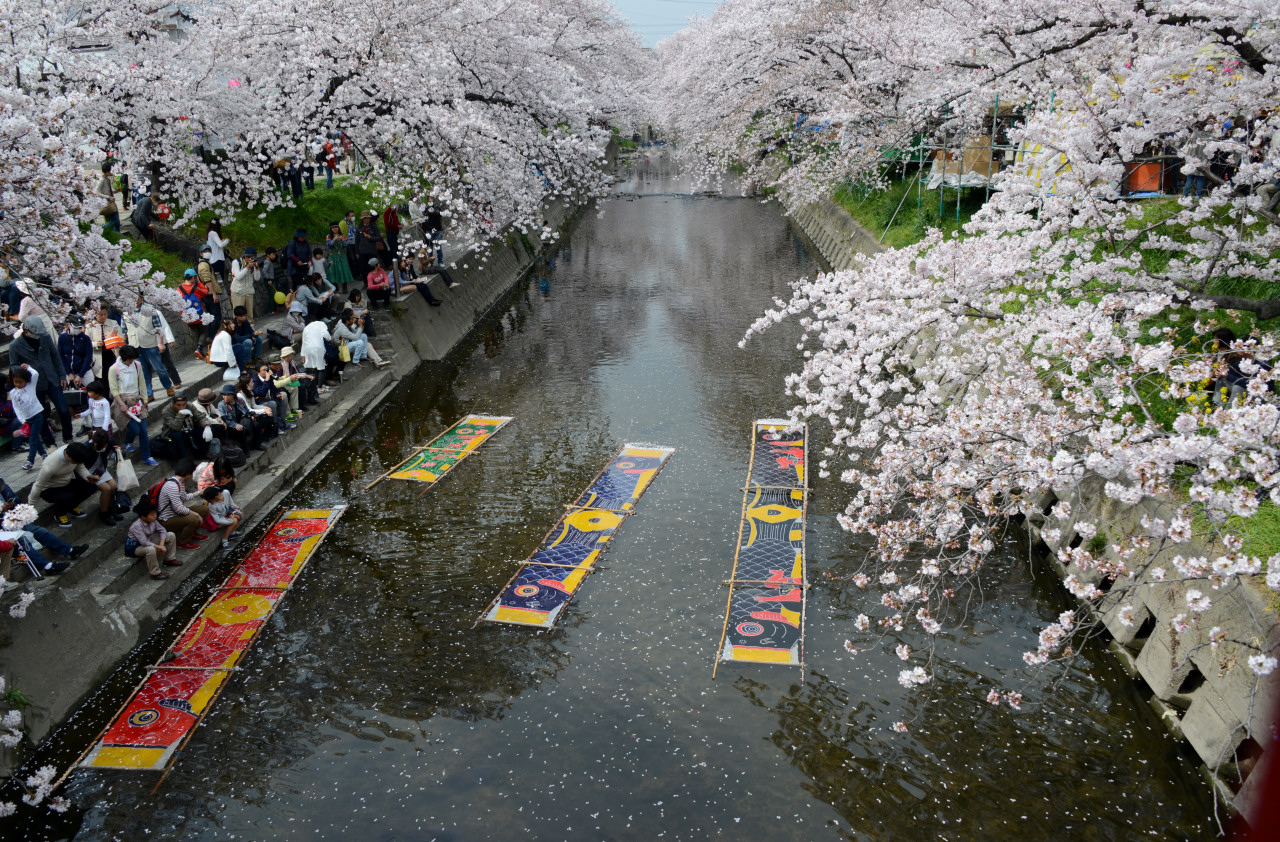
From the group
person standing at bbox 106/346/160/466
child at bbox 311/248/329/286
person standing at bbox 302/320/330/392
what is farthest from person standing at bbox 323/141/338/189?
person standing at bbox 106/346/160/466

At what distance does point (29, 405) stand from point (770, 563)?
33.0ft

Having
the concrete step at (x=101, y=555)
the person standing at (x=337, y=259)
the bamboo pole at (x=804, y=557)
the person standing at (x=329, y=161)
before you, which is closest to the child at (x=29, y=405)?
the concrete step at (x=101, y=555)

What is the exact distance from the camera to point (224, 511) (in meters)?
11.7

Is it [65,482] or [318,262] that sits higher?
[318,262]

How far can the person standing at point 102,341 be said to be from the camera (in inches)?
526

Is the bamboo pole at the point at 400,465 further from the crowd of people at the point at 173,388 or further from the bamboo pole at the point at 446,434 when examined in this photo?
the crowd of people at the point at 173,388

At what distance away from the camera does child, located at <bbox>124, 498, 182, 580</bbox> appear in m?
10.3

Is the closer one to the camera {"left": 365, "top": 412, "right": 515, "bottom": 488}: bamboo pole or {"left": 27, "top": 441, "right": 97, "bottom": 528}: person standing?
{"left": 27, "top": 441, "right": 97, "bottom": 528}: person standing

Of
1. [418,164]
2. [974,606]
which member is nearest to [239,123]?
[418,164]

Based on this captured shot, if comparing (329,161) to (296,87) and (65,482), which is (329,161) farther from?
(65,482)

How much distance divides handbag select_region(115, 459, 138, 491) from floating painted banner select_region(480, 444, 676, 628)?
203 inches

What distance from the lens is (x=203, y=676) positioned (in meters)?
9.13

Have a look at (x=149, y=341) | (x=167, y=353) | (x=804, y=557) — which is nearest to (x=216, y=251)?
(x=167, y=353)

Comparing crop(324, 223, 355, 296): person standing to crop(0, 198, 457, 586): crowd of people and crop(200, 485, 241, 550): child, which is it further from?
crop(200, 485, 241, 550): child
